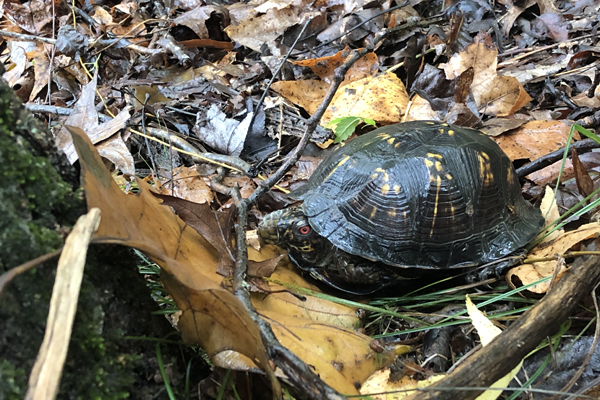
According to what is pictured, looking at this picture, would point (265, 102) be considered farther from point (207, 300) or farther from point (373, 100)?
point (207, 300)

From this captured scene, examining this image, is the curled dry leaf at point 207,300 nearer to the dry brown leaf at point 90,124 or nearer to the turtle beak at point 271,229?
the turtle beak at point 271,229

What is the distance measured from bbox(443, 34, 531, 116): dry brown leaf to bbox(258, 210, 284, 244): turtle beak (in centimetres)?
161

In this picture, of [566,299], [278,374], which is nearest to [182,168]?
[278,374]

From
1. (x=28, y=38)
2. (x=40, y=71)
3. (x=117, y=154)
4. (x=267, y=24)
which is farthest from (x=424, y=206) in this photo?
(x=28, y=38)

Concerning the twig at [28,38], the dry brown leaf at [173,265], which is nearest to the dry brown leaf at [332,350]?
the dry brown leaf at [173,265]

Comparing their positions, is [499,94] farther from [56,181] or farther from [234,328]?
[56,181]

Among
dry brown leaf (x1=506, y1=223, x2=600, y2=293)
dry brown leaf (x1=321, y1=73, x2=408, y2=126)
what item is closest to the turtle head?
dry brown leaf (x1=506, y1=223, x2=600, y2=293)

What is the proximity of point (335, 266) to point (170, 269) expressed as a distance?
108 cm

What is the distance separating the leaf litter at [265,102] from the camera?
1.09m

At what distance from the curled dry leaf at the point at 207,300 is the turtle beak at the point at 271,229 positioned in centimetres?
37

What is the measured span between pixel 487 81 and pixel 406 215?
141 centimetres

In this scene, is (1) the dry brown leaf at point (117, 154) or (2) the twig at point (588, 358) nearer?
(2) the twig at point (588, 358)

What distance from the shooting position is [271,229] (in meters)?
1.80

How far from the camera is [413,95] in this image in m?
2.76
